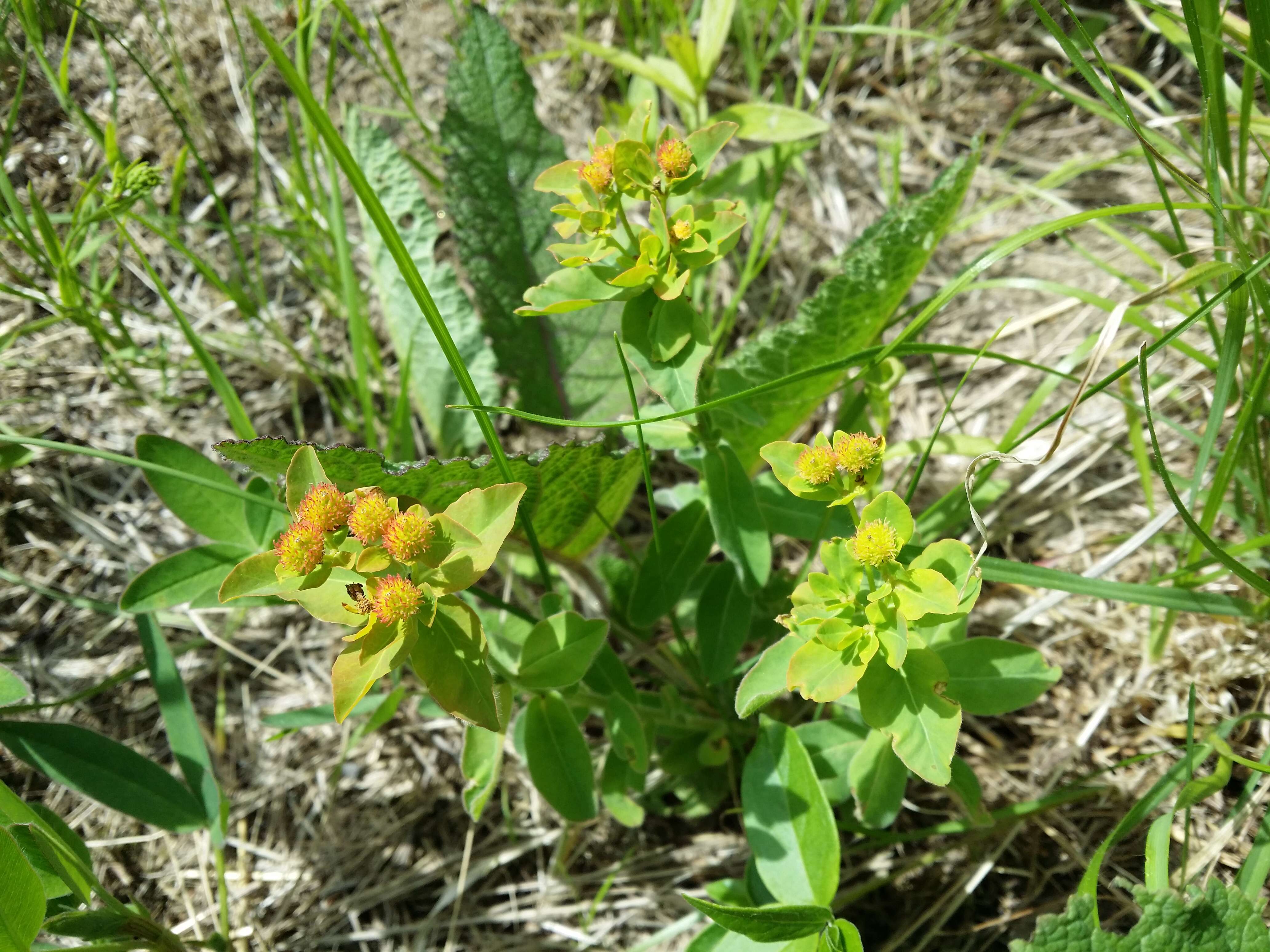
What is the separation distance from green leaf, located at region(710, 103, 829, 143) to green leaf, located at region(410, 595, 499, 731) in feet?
4.39

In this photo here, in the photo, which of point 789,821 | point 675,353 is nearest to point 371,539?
point 675,353

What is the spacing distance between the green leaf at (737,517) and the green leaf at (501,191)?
825mm

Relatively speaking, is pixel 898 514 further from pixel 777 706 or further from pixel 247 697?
pixel 247 697

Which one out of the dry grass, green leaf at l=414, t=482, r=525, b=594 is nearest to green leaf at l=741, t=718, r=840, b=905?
the dry grass

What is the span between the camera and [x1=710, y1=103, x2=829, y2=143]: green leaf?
2.13m

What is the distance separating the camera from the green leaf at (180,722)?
188cm

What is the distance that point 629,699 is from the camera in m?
1.74

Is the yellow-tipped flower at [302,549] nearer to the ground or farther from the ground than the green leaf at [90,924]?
farther from the ground

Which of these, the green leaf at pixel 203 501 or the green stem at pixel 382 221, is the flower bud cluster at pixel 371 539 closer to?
the green stem at pixel 382 221

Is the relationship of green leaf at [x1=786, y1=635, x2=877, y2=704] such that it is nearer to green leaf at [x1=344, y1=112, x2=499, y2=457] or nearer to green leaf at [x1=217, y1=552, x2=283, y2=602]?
green leaf at [x1=217, y1=552, x2=283, y2=602]

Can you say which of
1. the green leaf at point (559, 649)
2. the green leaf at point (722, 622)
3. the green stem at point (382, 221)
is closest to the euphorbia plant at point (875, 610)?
the green leaf at point (559, 649)

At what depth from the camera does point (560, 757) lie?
1.63m

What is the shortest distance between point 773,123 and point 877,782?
145 cm

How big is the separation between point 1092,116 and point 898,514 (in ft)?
6.30
